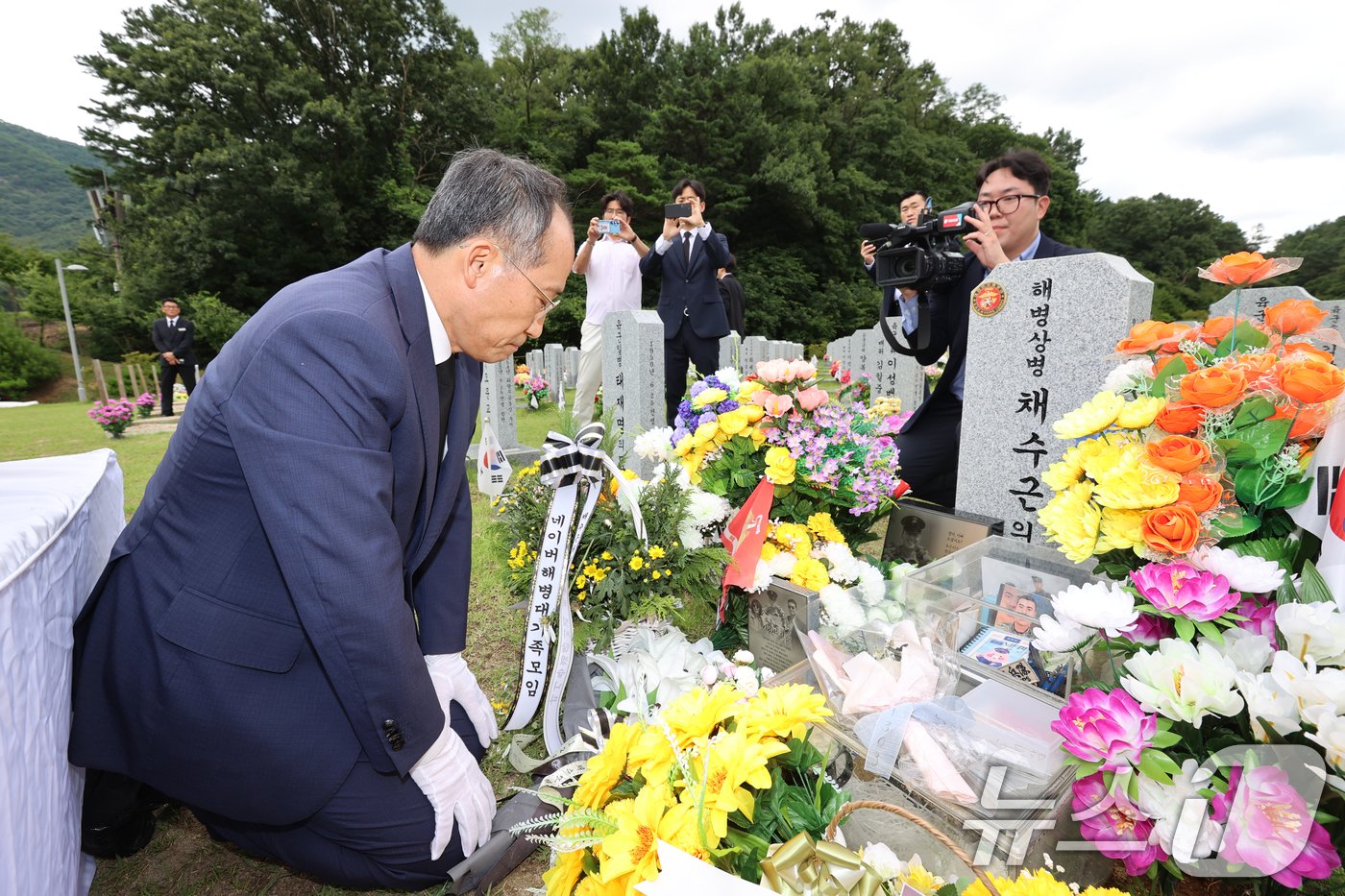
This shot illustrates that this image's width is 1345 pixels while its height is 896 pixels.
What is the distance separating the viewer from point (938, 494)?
139 inches

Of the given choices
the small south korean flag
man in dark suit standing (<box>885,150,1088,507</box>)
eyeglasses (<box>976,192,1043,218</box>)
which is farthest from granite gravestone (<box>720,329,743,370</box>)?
eyeglasses (<box>976,192,1043,218</box>)

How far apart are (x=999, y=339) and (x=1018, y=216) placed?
2.64ft

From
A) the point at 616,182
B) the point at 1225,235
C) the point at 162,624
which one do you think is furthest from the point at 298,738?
the point at 1225,235

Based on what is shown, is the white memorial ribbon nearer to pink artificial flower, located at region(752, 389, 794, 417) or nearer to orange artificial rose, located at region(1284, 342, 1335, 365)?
pink artificial flower, located at region(752, 389, 794, 417)

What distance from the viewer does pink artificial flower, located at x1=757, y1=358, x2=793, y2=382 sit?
2672 mm

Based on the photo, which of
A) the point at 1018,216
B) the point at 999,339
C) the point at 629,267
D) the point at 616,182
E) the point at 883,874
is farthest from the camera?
the point at 616,182

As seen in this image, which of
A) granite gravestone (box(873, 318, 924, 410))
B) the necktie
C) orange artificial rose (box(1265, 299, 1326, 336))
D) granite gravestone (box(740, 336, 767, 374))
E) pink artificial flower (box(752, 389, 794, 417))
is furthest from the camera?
granite gravestone (box(740, 336, 767, 374))

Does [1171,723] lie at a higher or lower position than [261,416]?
lower

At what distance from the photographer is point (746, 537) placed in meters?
2.35

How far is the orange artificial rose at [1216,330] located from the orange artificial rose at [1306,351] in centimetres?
12

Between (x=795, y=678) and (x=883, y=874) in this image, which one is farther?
(x=795, y=678)

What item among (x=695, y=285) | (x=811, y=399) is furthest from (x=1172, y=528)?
(x=695, y=285)

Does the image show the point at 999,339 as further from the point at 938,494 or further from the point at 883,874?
the point at 883,874

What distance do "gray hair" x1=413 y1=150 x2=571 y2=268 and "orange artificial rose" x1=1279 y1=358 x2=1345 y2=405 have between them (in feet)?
5.31
